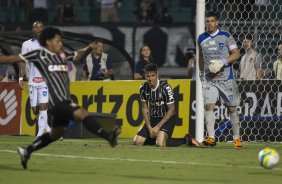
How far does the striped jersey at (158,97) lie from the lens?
1546 centimetres

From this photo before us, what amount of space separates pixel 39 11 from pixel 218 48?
41.5 feet

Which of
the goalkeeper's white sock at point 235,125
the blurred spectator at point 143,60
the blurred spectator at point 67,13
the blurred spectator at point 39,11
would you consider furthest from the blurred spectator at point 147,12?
the goalkeeper's white sock at point 235,125

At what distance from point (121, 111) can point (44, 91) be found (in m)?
2.36

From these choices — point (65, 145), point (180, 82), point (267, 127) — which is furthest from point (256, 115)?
point (65, 145)

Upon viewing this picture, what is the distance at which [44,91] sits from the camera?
1606 cm

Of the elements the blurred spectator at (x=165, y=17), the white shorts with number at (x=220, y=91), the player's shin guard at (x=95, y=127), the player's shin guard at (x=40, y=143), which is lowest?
the player's shin guard at (x=40, y=143)

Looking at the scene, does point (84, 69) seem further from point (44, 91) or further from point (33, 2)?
point (33, 2)

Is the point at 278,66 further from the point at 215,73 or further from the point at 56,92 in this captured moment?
the point at 56,92

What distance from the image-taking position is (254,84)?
17047 mm

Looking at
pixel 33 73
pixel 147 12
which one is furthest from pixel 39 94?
pixel 147 12

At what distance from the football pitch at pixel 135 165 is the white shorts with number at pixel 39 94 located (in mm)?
809

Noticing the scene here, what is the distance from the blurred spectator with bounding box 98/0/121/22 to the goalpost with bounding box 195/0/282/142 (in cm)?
918

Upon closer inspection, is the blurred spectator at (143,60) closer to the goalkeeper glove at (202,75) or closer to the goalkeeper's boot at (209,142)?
the goalkeeper glove at (202,75)

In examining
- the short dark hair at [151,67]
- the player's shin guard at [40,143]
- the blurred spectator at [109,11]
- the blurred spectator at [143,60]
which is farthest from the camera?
the blurred spectator at [109,11]
